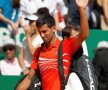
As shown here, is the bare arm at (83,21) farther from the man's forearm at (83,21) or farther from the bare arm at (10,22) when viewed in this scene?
the bare arm at (10,22)

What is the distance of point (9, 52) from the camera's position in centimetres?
909

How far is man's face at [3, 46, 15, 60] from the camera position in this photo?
903 cm

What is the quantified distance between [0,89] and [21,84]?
7.14 ft

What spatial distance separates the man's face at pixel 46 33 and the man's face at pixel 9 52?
327 centimetres

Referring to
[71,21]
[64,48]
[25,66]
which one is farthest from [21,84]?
[71,21]

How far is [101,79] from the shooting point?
25.0 ft

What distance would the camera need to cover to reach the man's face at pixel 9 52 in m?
9.03

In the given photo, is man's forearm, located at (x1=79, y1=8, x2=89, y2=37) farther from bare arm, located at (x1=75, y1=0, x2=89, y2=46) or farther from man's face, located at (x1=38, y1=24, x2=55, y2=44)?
man's face, located at (x1=38, y1=24, x2=55, y2=44)

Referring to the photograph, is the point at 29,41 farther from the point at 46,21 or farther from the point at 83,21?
the point at 83,21

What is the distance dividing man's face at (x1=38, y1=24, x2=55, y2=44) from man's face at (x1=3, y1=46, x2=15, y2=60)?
327 cm

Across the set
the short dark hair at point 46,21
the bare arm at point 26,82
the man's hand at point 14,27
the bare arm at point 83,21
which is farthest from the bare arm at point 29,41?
the bare arm at point 83,21

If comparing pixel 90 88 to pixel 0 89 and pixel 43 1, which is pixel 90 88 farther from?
pixel 43 1

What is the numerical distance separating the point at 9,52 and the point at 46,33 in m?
3.39

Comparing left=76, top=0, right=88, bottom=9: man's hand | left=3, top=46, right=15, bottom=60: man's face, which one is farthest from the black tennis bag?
left=3, top=46, right=15, bottom=60: man's face
